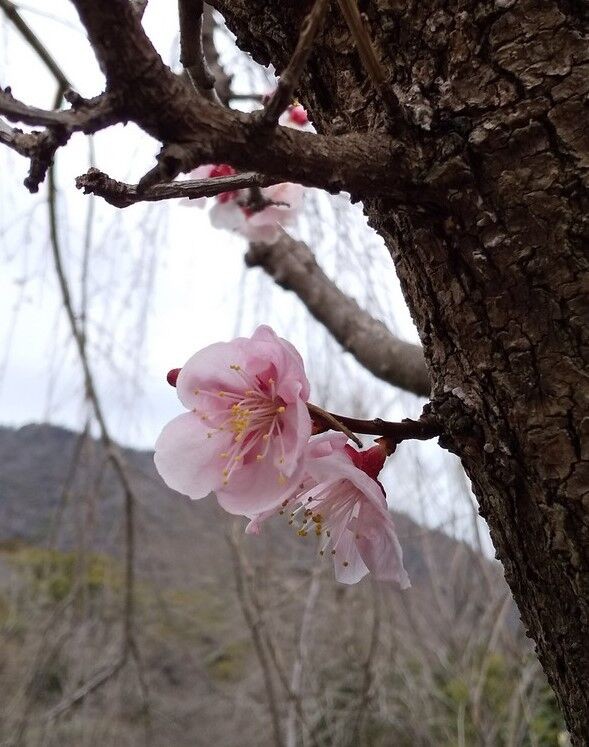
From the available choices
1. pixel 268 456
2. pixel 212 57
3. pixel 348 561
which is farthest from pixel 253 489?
pixel 212 57

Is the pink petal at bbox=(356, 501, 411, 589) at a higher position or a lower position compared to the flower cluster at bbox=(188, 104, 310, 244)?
lower

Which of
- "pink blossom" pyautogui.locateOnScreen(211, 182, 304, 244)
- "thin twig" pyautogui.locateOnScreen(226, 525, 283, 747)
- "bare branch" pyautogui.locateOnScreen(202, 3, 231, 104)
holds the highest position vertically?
"bare branch" pyautogui.locateOnScreen(202, 3, 231, 104)

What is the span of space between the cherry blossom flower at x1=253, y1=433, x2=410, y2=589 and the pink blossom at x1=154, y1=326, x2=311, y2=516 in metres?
0.03

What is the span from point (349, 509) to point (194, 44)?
435mm

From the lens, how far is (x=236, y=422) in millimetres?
601

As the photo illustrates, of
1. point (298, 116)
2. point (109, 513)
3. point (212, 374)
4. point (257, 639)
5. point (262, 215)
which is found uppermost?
point (298, 116)

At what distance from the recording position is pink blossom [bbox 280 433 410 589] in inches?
20.3

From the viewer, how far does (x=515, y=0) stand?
44 centimetres

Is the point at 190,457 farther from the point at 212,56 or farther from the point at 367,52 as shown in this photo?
the point at 212,56

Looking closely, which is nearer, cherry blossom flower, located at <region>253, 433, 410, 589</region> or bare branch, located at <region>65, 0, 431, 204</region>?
bare branch, located at <region>65, 0, 431, 204</region>

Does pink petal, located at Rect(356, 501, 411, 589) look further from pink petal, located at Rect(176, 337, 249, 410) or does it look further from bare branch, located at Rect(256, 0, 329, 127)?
bare branch, located at Rect(256, 0, 329, 127)

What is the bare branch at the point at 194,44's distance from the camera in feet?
1.83

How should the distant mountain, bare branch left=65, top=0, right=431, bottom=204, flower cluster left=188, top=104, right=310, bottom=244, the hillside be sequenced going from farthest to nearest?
the distant mountain
the hillside
flower cluster left=188, top=104, right=310, bottom=244
bare branch left=65, top=0, right=431, bottom=204

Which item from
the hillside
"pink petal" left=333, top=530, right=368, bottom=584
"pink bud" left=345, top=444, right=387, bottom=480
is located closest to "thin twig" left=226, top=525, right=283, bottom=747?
the hillside
